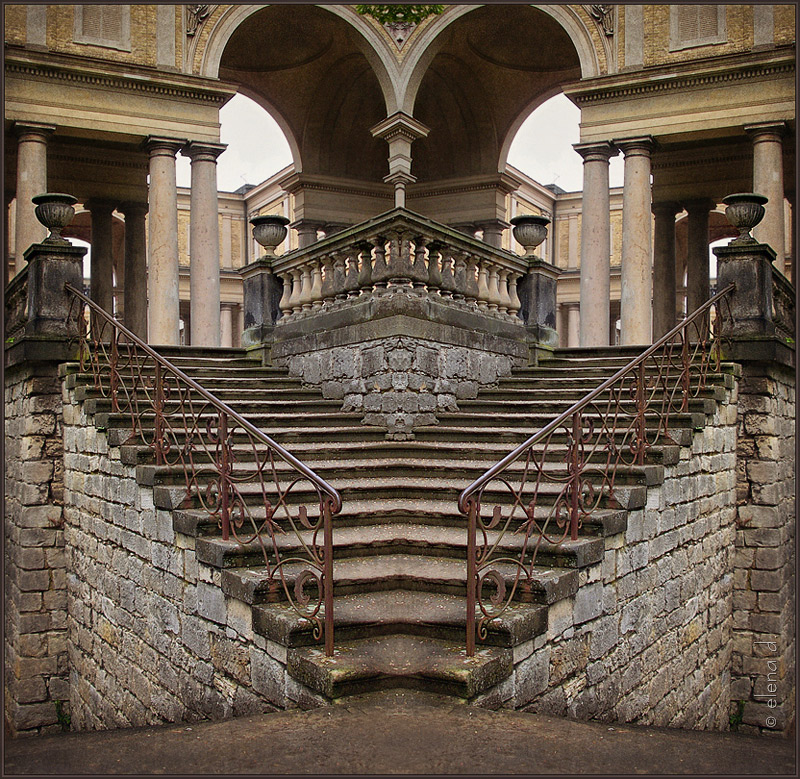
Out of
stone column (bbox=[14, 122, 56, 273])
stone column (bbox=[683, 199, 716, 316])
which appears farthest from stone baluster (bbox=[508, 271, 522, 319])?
stone column (bbox=[683, 199, 716, 316])

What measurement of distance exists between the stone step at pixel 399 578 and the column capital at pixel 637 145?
10696 millimetres

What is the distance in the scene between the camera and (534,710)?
484 cm

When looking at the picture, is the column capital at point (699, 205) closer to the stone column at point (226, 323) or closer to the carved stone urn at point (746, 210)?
the carved stone urn at point (746, 210)

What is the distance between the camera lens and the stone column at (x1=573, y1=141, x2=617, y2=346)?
1459 centimetres

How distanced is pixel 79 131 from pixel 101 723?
10235 mm

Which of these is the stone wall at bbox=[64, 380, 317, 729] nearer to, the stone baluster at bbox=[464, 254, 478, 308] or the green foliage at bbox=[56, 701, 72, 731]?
the green foliage at bbox=[56, 701, 72, 731]

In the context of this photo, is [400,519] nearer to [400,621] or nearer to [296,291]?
[400,621]

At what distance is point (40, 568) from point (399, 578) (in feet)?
17.3

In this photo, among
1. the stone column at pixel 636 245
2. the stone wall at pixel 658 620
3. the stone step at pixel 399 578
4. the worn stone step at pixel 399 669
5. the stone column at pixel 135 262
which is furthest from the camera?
the stone column at pixel 135 262

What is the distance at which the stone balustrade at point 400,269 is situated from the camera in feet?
29.2

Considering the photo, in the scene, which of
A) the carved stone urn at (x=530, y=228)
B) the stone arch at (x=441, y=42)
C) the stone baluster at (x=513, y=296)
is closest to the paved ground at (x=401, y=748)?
the stone baluster at (x=513, y=296)

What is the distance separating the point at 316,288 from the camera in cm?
1017

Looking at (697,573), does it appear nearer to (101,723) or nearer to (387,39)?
(101,723)

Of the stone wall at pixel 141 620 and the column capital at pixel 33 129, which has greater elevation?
the column capital at pixel 33 129
